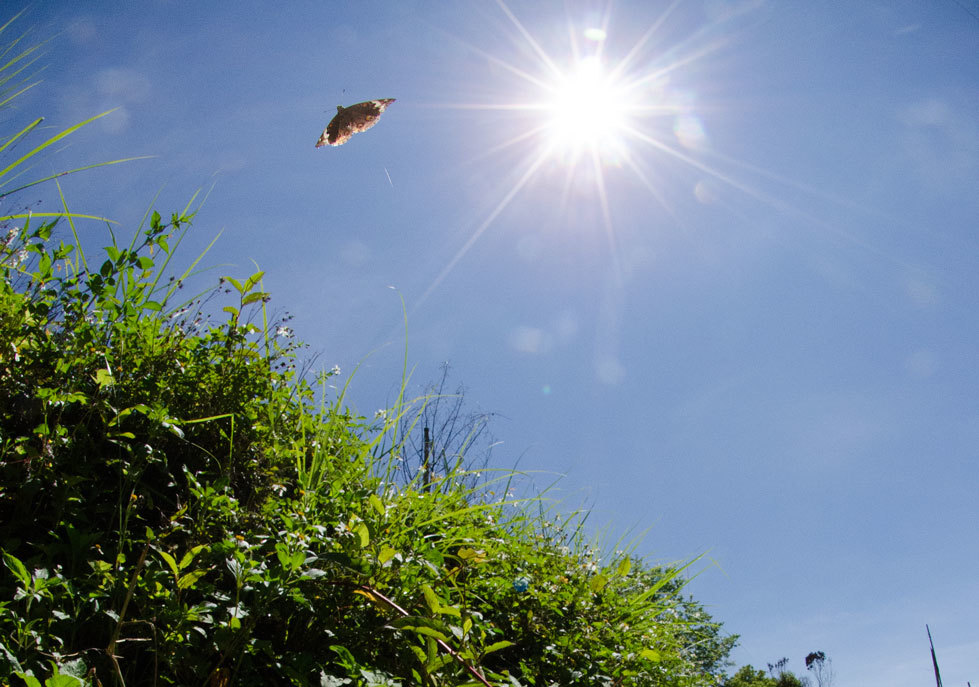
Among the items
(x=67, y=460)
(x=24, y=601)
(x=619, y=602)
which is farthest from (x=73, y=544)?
(x=619, y=602)

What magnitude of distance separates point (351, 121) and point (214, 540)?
5.28 feet

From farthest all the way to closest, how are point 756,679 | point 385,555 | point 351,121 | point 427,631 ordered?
point 756,679 → point 351,121 → point 385,555 → point 427,631

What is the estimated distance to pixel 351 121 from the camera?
229cm

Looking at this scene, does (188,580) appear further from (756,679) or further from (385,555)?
(756,679)

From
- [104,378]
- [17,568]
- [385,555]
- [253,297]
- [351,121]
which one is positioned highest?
[351,121]

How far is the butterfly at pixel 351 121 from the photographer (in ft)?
7.36

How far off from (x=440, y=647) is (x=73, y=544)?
885 mm

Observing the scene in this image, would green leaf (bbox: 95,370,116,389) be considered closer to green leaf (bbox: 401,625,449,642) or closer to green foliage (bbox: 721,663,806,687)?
green leaf (bbox: 401,625,449,642)

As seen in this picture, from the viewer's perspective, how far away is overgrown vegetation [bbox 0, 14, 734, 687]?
48.1 inches

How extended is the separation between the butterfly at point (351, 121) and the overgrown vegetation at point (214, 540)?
666 millimetres

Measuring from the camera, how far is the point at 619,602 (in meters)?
2.28

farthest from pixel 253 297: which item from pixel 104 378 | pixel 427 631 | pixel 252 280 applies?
pixel 427 631

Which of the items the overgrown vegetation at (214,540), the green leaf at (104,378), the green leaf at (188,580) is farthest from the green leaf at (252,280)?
the green leaf at (188,580)

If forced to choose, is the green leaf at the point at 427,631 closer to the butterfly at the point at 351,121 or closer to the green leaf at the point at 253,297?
the green leaf at the point at 253,297
